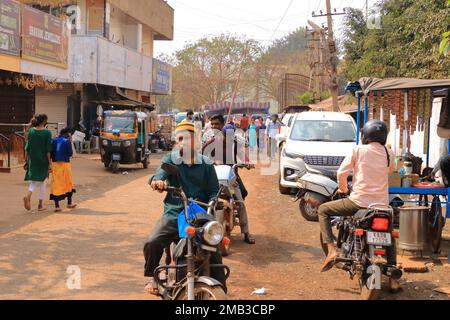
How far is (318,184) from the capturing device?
8.53m

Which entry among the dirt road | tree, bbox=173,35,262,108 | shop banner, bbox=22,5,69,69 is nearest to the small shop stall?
the dirt road

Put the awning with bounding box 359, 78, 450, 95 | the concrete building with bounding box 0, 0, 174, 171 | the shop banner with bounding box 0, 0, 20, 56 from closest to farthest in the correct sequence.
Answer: the awning with bounding box 359, 78, 450, 95
the shop banner with bounding box 0, 0, 20, 56
the concrete building with bounding box 0, 0, 174, 171

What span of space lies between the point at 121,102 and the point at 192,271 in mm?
24506

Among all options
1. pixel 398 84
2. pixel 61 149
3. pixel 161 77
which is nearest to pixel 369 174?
pixel 398 84

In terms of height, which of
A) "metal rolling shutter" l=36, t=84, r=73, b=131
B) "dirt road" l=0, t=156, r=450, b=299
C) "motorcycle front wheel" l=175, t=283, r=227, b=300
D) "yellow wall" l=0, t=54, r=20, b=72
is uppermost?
"yellow wall" l=0, t=54, r=20, b=72

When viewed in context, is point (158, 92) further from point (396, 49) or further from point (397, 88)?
point (397, 88)

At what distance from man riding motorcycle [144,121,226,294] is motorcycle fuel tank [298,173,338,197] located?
3479 mm

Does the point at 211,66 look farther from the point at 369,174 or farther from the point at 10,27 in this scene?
the point at 369,174

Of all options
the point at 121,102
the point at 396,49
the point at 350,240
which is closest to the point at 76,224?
the point at 350,240

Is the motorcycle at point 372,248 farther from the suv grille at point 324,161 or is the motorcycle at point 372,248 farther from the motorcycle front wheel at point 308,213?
the suv grille at point 324,161

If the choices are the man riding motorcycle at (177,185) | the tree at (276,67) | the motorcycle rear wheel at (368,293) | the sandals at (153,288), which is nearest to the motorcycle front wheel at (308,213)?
the motorcycle rear wheel at (368,293)

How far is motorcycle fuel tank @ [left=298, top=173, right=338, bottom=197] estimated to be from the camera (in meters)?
8.38

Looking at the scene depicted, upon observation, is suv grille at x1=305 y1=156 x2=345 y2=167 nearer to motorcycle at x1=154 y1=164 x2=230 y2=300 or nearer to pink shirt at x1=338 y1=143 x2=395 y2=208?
pink shirt at x1=338 y1=143 x2=395 y2=208

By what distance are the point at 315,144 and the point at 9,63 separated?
32.1 feet
